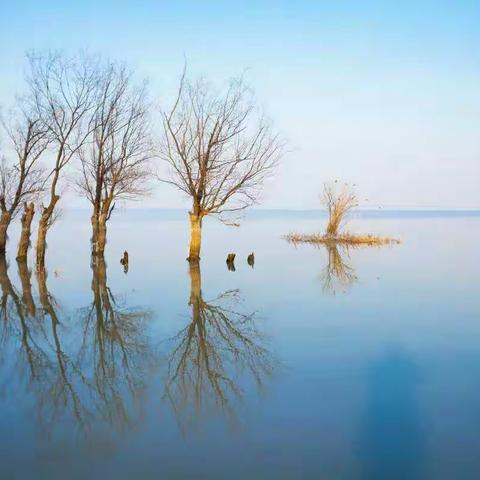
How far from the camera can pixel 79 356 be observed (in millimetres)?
8578

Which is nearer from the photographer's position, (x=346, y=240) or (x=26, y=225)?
(x=26, y=225)

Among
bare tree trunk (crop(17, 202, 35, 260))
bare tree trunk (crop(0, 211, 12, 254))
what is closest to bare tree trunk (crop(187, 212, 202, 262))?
bare tree trunk (crop(17, 202, 35, 260))

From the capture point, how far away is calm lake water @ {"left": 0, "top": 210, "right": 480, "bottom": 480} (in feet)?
16.4

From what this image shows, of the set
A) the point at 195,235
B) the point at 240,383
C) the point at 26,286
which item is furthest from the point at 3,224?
the point at 240,383

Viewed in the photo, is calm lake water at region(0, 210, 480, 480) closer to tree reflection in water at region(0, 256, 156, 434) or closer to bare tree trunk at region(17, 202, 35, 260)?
tree reflection in water at region(0, 256, 156, 434)

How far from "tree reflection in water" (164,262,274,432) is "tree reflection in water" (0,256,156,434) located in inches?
22.4

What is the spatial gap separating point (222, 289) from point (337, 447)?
11.1 metres

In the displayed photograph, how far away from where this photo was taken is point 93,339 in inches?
386

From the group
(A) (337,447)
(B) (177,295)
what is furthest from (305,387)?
Answer: (B) (177,295)

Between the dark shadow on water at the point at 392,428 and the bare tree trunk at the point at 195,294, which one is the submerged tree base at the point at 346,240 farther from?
the dark shadow on water at the point at 392,428

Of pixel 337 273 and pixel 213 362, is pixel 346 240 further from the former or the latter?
pixel 213 362

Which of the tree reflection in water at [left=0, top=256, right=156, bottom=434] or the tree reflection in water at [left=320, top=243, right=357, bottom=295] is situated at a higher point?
the tree reflection in water at [left=320, top=243, right=357, bottom=295]

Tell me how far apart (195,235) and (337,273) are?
709cm

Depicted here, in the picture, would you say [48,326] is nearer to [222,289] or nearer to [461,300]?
[222,289]
